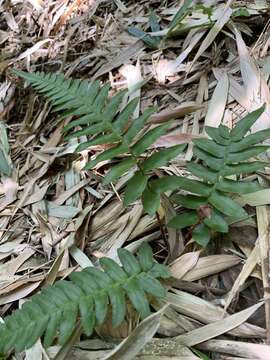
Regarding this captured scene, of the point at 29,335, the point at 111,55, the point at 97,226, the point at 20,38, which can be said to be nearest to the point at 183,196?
the point at 97,226

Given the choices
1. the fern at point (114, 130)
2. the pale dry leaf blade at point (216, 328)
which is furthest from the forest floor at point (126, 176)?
the fern at point (114, 130)

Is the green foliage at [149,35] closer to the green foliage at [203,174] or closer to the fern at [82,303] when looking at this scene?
the green foliage at [203,174]

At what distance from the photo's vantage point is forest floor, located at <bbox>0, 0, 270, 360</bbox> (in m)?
1.07

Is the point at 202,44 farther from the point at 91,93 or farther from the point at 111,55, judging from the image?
the point at 91,93

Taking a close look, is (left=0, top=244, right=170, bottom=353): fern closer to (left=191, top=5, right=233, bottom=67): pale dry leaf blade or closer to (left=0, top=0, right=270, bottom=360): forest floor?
(left=0, top=0, right=270, bottom=360): forest floor

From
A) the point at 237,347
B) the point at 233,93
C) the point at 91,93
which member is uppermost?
the point at 91,93

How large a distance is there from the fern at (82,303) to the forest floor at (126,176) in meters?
0.07

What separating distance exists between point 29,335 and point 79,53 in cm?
99

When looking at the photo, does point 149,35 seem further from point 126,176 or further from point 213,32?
point 126,176

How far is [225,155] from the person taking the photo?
110 centimetres

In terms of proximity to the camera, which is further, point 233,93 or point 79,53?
point 79,53

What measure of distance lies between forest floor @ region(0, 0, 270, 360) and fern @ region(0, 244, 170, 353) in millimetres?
71

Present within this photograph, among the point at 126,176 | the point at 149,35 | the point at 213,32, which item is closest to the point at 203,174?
the point at 126,176

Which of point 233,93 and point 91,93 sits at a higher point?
point 91,93
